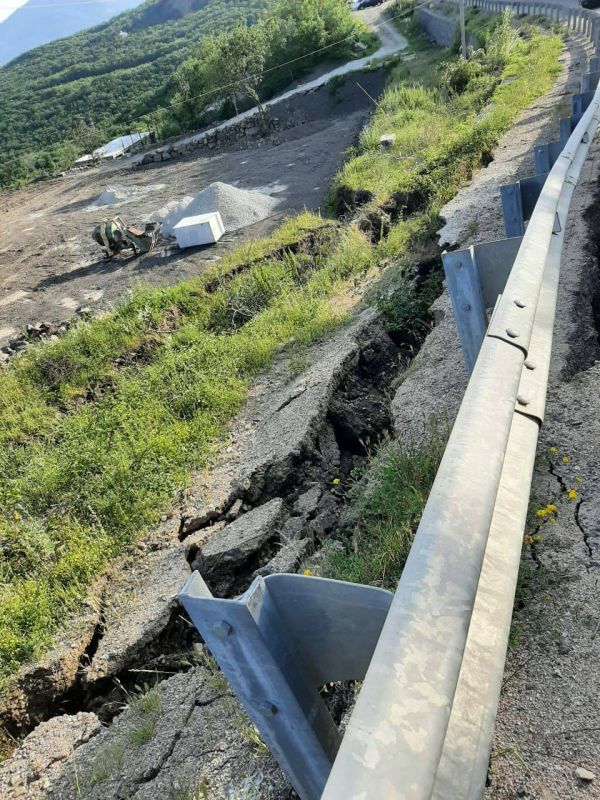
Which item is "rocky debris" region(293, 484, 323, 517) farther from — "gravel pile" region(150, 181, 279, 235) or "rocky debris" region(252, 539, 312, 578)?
"gravel pile" region(150, 181, 279, 235)

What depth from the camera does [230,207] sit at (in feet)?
56.5

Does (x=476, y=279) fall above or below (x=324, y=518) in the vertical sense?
above

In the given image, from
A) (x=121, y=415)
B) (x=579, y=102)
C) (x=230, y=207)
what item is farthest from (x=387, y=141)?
(x=121, y=415)

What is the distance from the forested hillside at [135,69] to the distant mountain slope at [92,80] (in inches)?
6.7

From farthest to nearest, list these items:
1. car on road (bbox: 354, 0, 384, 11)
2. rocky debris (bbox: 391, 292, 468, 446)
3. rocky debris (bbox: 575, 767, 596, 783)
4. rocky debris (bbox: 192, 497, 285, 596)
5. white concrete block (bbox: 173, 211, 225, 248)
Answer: car on road (bbox: 354, 0, 384, 11) → white concrete block (bbox: 173, 211, 225, 248) → rocky debris (bbox: 192, 497, 285, 596) → rocky debris (bbox: 391, 292, 468, 446) → rocky debris (bbox: 575, 767, 596, 783)

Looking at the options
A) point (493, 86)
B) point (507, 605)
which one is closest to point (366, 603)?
point (507, 605)

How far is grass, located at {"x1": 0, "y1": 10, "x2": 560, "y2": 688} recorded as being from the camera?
5.11 metres

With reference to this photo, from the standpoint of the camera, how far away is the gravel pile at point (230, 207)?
16984 millimetres

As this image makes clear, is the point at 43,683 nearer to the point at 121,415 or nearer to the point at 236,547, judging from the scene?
the point at 236,547

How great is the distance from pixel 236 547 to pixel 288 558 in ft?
2.07

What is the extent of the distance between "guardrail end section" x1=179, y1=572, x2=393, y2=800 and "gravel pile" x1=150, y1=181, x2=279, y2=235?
53.2 ft

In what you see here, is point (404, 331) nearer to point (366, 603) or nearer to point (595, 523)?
point (595, 523)

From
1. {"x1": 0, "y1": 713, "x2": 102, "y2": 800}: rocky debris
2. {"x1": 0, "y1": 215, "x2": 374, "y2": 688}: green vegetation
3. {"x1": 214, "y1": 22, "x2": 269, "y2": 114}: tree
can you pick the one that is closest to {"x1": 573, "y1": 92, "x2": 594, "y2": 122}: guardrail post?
{"x1": 0, "y1": 215, "x2": 374, "y2": 688}: green vegetation

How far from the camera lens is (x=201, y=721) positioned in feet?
9.23
